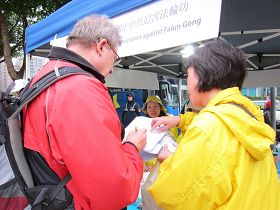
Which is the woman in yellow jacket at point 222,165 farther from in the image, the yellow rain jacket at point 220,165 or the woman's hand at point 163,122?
the woman's hand at point 163,122

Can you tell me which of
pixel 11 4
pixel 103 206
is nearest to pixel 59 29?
pixel 103 206

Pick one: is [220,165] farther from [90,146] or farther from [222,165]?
[90,146]

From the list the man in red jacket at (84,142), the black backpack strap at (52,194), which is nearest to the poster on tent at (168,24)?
the man in red jacket at (84,142)

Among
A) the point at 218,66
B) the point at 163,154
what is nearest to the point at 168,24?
the point at 218,66

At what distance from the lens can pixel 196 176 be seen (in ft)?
3.66

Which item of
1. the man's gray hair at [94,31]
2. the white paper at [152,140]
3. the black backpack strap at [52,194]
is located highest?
the man's gray hair at [94,31]

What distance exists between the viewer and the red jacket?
992 millimetres

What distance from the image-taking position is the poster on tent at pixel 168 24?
168 cm

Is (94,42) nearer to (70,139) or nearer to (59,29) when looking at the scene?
(70,139)

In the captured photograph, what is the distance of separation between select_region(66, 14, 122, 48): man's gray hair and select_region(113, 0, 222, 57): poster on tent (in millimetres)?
536

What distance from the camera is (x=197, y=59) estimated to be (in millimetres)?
1331

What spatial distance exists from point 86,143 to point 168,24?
3.82 feet

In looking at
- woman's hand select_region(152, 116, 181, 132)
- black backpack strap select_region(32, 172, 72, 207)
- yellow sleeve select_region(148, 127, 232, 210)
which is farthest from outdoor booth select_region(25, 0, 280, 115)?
black backpack strap select_region(32, 172, 72, 207)

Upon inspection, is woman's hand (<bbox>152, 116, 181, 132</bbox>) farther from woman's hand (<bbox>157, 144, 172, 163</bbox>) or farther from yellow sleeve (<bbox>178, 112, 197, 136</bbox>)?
woman's hand (<bbox>157, 144, 172, 163</bbox>)
